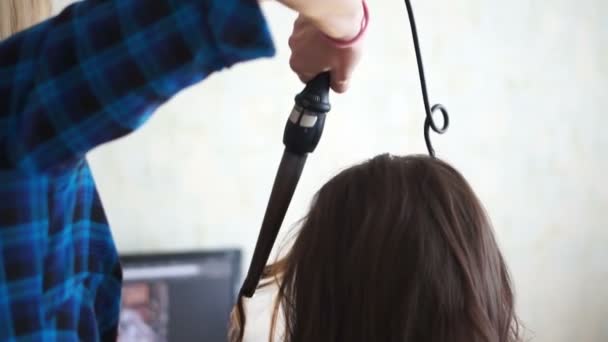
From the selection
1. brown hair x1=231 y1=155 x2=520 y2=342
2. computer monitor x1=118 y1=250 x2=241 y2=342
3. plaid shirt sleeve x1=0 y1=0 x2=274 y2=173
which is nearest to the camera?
plaid shirt sleeve x1=0 y1=0 x2=274 y2=173

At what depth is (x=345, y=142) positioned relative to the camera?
1545 mm

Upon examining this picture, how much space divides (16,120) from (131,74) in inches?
3.1

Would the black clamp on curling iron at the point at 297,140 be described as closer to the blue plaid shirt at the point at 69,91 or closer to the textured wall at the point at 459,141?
the blue plaid shirt at the point at 69,91

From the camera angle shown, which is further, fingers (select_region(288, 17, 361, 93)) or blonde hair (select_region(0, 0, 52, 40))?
blonde hair (select_region(0, 0, 52, 40))

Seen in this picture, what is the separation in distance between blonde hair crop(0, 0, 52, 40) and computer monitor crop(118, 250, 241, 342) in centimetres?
69

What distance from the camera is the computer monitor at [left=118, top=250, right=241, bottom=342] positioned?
49.4 inches

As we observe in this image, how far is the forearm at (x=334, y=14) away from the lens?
352 mm

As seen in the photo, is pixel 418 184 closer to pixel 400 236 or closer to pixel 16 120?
pixel 400 236

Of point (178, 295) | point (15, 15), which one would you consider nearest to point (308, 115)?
point (15, 15)

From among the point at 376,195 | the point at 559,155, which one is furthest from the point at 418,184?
the point at 559,155

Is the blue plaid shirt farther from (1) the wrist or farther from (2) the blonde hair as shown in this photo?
(2) the blonde hair

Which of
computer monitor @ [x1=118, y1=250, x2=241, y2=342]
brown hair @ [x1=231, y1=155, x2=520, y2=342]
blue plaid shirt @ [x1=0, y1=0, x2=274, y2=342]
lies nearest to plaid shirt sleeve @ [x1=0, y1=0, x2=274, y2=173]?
blue plaid shirt @ [x1=0, y1=0, x2=274, y2=342]

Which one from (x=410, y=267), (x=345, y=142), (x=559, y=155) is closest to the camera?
(x=410, y=267)

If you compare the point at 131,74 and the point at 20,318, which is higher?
the point at 131,74
